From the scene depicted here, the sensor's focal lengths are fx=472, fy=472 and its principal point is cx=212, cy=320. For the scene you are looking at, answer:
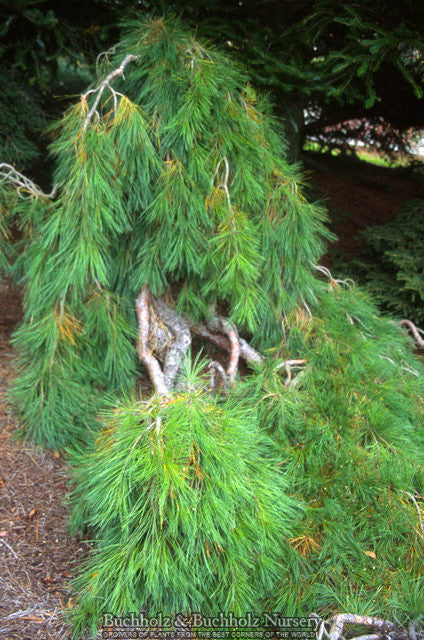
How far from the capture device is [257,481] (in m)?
1.26

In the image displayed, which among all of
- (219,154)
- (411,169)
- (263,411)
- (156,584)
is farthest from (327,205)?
(156,584)

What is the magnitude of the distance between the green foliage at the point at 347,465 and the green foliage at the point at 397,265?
980mm

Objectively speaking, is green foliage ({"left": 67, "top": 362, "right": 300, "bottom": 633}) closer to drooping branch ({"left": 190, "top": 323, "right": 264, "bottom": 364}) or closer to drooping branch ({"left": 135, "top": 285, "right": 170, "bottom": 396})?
drooping branch ({"left": 135, "top": 285, "right": 170, "bottom": 396})

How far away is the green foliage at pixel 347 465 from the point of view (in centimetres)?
128

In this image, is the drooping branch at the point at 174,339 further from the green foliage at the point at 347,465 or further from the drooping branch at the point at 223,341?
the green foliage at the point at 347,465

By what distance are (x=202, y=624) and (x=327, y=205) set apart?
351 centimetres

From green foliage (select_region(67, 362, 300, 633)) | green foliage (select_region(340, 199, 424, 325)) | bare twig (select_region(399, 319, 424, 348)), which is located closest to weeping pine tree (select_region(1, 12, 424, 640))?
green foliage (select_region(67, 362, 300, 633))

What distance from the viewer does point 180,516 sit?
3.73ft

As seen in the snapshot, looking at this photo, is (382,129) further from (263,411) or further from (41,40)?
(263,411)

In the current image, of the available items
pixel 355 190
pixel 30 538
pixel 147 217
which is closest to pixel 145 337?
pixel 147 217

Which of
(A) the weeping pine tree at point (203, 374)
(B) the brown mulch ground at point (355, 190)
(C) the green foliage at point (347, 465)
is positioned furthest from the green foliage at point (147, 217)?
(B) the brown mulch ground at point (355, 190)

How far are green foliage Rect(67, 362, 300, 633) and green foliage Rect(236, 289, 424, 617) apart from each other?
156mm

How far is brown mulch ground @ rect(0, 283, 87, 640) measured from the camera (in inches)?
47.2

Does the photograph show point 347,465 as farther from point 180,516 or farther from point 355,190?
point 355,190
